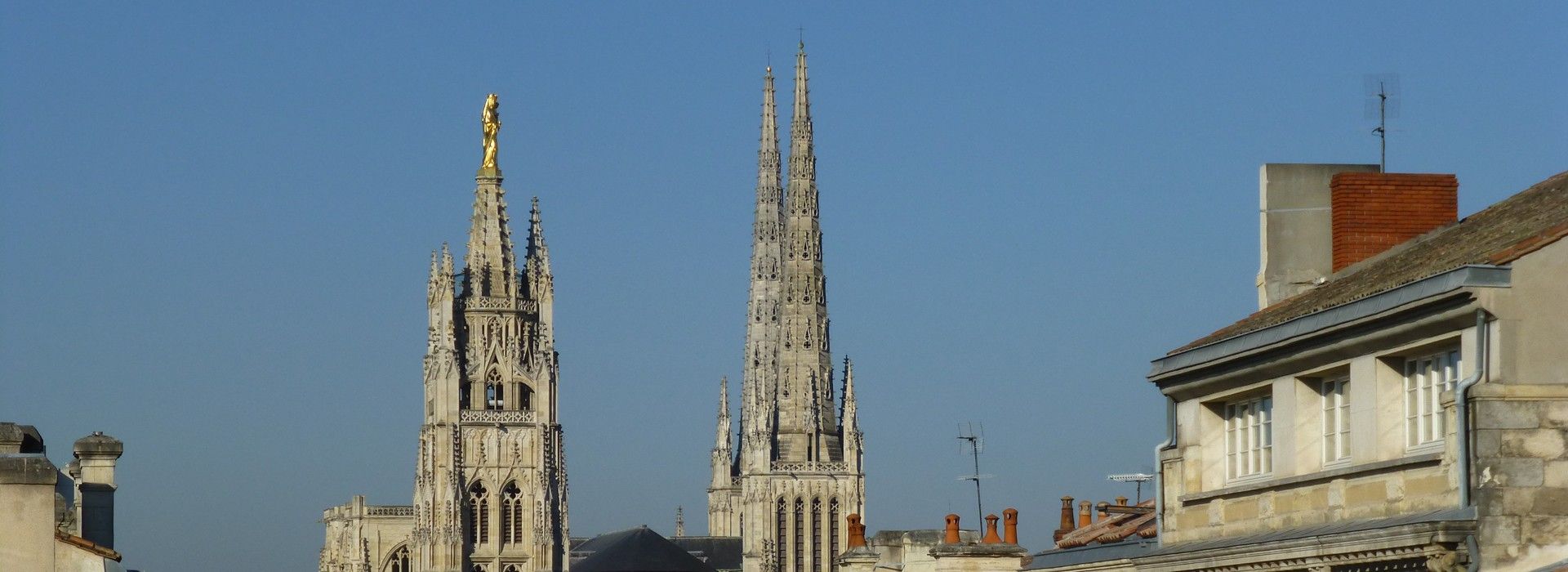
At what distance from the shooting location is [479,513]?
419ft

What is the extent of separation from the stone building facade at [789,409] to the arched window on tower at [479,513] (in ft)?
119

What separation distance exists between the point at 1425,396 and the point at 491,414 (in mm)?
109379

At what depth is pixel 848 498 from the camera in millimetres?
164250

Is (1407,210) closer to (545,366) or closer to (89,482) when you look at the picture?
(89,482)

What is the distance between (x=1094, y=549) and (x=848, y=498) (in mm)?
136822

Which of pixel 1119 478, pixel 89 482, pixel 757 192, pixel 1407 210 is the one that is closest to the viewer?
pixel 1407 210

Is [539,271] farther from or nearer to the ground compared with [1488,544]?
farther from the ground

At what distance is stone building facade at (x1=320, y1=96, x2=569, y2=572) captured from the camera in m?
126

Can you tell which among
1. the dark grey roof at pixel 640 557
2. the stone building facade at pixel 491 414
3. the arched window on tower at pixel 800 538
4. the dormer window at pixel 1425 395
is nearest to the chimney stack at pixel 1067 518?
the dormer window at pixel 1425 395

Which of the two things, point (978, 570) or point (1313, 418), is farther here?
point (978, 570)

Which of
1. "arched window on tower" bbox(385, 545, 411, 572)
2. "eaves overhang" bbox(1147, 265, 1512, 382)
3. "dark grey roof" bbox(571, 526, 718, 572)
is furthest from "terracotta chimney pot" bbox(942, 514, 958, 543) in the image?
"arched window on tower" bbox(385, 545, 411, 572)

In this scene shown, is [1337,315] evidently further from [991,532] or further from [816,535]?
[816,535]

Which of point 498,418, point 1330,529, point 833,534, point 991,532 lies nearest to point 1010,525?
point 991,532

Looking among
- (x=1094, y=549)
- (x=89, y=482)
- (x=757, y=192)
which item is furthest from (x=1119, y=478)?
(x=757, y=192)
